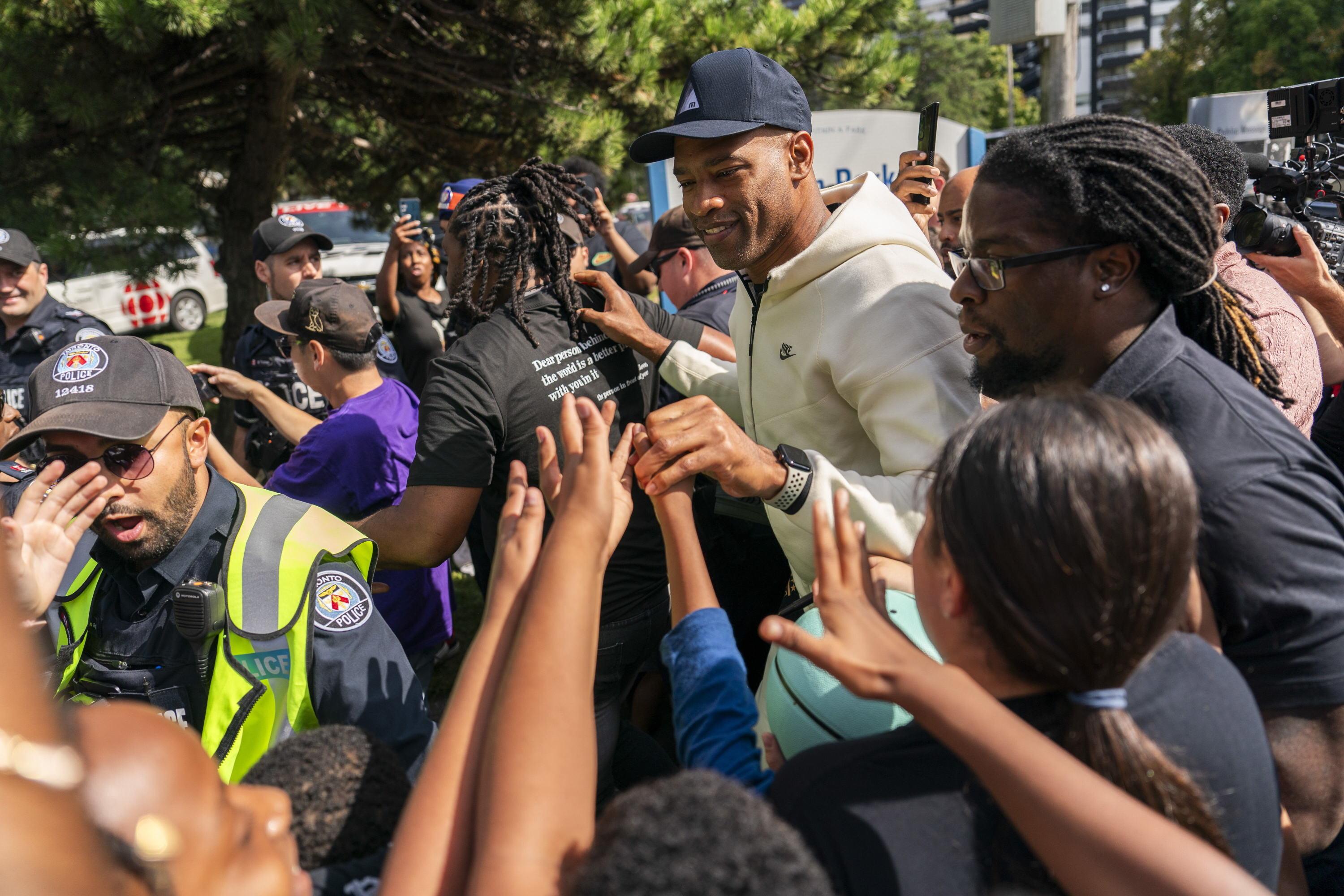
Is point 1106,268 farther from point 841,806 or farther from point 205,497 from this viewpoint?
point 205,497

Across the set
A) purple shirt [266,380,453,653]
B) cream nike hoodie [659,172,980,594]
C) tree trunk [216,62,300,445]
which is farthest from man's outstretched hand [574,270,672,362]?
tree trunk [216,62,300,445]

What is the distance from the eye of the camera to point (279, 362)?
5.20 metres

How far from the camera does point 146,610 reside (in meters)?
2.35

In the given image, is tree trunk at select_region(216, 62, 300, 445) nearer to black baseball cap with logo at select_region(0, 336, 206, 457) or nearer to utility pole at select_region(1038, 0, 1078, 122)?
black baseball cap with logo at select_region(0, 336, 206, 457)

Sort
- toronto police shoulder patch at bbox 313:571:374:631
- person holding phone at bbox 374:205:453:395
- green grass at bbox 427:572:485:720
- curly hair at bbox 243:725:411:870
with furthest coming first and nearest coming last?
person holding phone at bbox 374:205:453:395 → green grass at bbox 427:572:485:720 → toronto police shoulder patch at bbox 313:571:374:631 → curly hair at bbox 243:725:411:870

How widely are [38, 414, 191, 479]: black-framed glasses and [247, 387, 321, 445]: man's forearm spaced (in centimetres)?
159

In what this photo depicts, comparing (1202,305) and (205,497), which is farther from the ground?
(1202,305)

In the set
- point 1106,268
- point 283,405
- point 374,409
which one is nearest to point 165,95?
point 283,405

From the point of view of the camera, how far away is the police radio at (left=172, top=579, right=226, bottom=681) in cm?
206

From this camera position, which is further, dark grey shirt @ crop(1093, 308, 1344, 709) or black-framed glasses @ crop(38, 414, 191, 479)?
black-framed glasses @ crop(38, 414, 191, 479)

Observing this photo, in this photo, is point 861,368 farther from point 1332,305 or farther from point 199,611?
point 1332,305

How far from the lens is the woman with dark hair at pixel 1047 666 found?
3.92ft

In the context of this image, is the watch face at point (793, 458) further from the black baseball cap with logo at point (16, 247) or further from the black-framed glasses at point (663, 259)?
the black baseball cap with logo at point (16, 247)

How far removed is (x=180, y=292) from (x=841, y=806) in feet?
60.2
